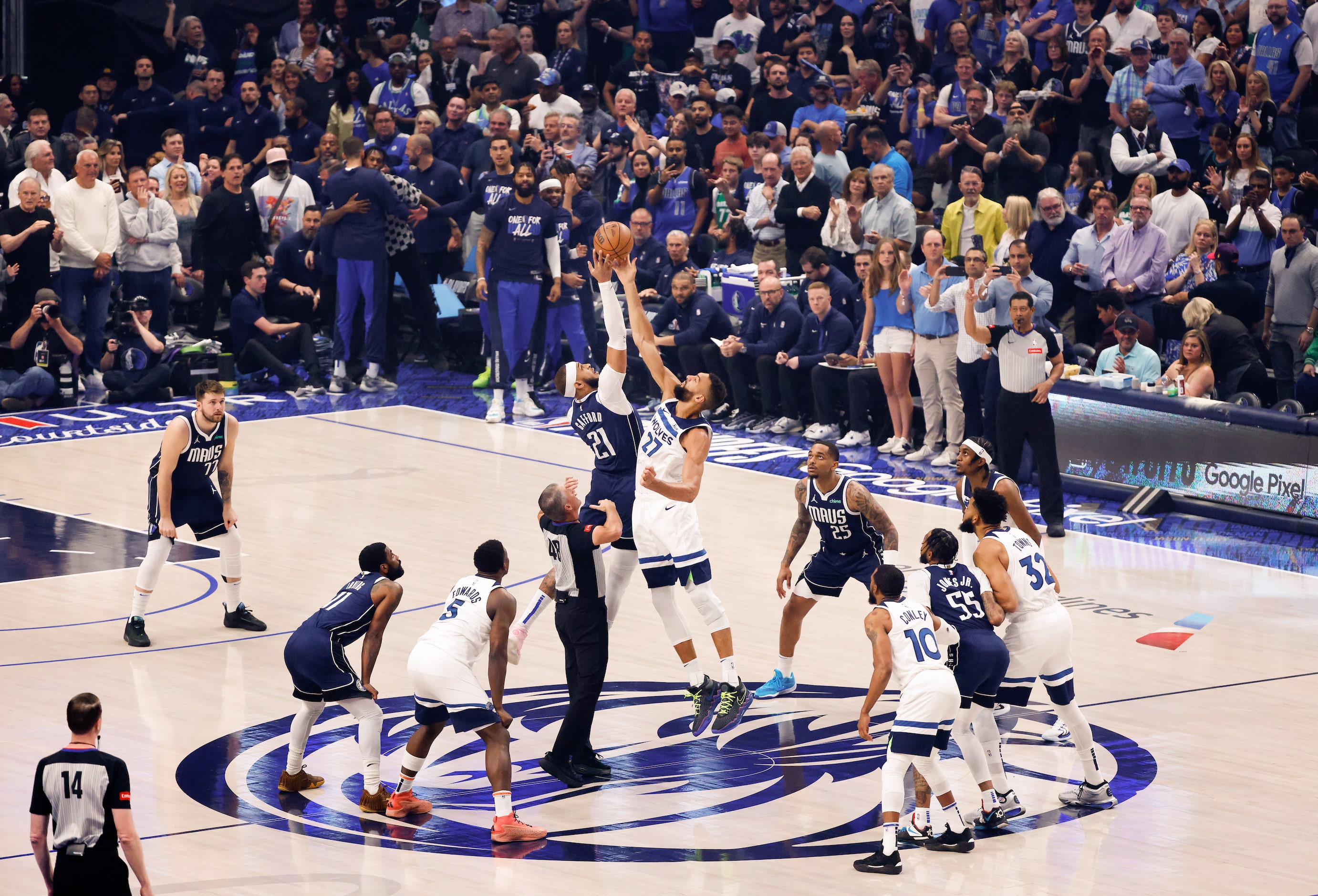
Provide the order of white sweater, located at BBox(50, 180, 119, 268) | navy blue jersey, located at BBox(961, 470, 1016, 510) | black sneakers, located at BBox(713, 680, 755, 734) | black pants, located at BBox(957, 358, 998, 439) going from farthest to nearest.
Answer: white sweater, located at BBox(50, 180, 119, 268) < black pants, located at BBox(957, 358, 998, 439) < black sneakers, located at BBox(713, 680, 755, 734) < navy blue jersey, located at BBox(961, 470, 1016, 510)

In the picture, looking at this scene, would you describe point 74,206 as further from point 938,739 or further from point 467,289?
point 938,739

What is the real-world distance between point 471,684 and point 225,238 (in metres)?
13.7

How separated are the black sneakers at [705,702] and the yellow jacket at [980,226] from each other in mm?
9108

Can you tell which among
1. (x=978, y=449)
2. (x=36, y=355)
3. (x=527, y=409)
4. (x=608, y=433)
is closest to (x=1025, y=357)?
(x=978, y=449)

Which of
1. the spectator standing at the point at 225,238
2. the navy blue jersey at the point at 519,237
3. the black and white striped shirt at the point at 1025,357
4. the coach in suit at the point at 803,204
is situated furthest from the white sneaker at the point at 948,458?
the spectator standing at the point at 225,238

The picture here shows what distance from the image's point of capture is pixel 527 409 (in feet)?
66.5

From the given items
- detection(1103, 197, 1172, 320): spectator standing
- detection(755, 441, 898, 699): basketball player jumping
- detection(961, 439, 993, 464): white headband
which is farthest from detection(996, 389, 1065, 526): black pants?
detection(961, 439, 993, 464): white headband

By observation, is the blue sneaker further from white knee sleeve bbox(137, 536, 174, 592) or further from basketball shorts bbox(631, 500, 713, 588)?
white knee sleeve bbox(137, 536, 174, 592)

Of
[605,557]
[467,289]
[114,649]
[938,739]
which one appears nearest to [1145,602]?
[605,557]

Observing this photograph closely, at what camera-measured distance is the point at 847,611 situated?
13469mm

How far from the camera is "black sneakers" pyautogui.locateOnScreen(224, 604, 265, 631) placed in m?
12.5

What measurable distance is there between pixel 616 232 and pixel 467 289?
12221mm

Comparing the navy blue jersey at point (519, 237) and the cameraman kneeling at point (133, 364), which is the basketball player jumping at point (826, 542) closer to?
the navy blue jersey at point (519, 237)

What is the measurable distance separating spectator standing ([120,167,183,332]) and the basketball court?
410cm
